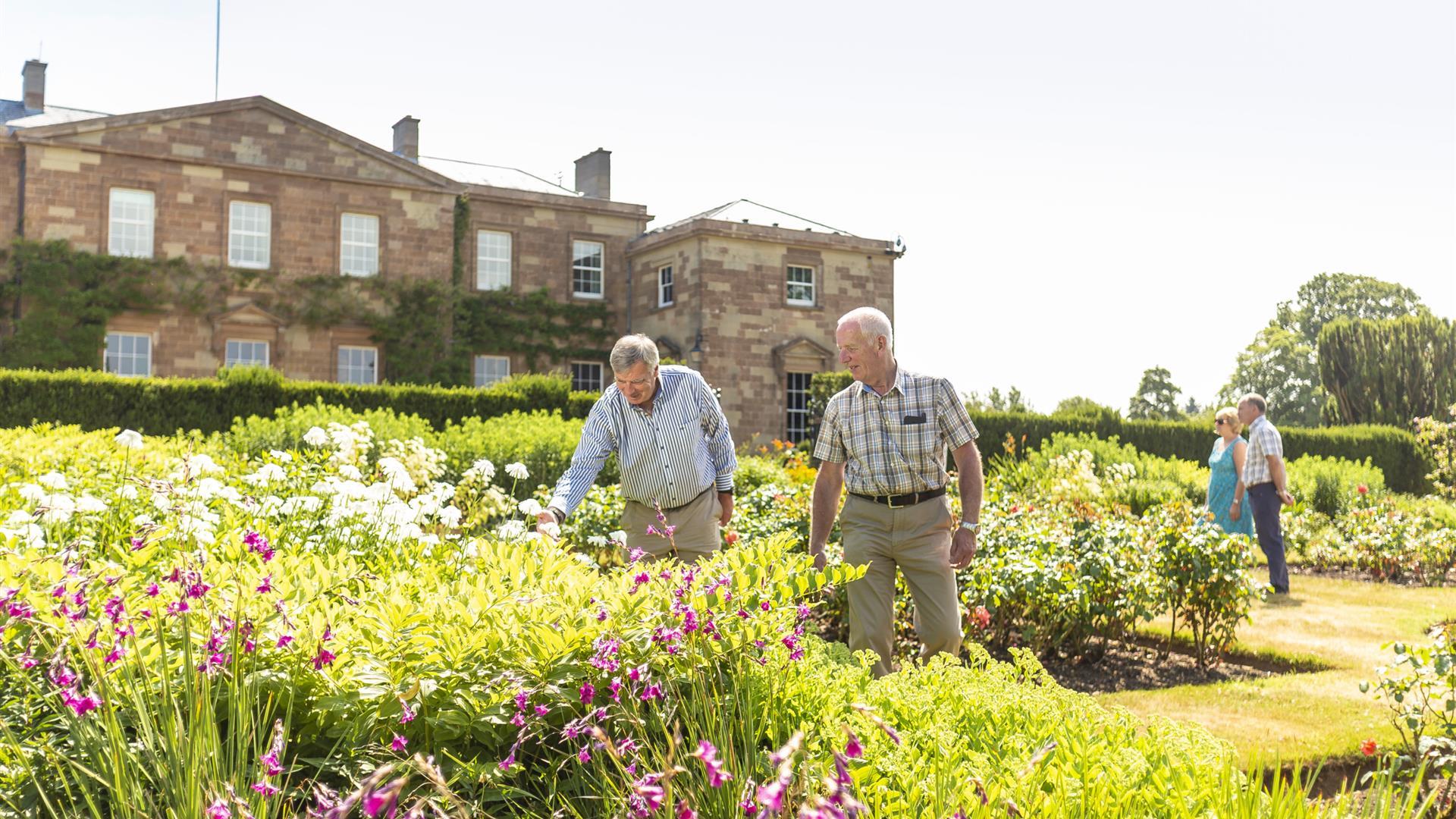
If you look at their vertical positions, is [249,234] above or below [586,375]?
above

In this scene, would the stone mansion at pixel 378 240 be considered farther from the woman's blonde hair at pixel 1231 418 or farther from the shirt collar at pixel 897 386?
the shirt collar at pixel 897 386

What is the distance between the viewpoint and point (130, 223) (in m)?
22.1

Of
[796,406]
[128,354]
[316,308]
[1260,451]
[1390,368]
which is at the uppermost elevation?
[316,308]

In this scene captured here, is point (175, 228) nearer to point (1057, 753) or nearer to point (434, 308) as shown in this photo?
point (434, 308)

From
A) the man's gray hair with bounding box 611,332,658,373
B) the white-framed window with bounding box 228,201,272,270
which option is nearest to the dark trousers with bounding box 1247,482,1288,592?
the man's gray hair with bounding box 611,332,658,373

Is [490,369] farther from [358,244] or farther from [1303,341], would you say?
[1303,341]

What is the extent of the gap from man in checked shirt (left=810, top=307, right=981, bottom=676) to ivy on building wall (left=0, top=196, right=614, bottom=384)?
1995 cm

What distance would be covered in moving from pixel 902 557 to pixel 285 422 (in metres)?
7.98

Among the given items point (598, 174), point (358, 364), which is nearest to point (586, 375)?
point (358, 364)

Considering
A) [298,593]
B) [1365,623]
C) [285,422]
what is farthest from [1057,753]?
[285,422]

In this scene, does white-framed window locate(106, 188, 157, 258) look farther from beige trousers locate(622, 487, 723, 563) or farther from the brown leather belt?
the brown leather belt

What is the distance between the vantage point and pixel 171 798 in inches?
90.1

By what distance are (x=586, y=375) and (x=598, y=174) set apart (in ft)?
18.1

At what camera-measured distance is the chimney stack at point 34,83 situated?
928 inches
